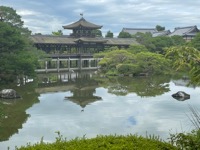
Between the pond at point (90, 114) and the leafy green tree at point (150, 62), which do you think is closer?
the pond at point (90, 114)

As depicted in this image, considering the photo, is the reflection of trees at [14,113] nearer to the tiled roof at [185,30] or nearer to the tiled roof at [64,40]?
the tiled roof at [64,40]

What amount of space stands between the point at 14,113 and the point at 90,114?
15.5ft

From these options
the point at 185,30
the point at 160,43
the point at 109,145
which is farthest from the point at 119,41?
the point at 109,145

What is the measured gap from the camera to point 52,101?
2431cm

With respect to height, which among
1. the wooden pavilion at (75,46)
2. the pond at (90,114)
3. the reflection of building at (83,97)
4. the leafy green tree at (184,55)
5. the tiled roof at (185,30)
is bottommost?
the reflection of building at (83,97)

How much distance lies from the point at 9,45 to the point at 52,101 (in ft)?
33.1

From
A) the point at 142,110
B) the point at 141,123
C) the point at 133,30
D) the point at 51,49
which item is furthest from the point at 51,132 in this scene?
the point at 133,30

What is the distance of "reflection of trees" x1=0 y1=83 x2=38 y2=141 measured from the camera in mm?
15085

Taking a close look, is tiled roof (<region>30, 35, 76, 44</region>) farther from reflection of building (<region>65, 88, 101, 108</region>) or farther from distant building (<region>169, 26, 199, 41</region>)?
distant building (<region>169, 26, 199, 41</region>)

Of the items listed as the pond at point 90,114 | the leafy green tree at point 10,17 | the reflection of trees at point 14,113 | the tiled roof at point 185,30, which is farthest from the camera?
the tiled roof at point 185,30

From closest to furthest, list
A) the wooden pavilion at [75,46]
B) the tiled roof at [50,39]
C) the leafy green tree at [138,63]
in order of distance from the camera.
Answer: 1. the leafy green tree at [138,63]
2. the tiled roof at [50,39]
3. the wooden pavilion at [75,46]

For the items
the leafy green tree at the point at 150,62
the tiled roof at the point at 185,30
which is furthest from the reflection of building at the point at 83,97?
the tiled roof at the point at 185,30

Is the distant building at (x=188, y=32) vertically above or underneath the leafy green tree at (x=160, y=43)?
above

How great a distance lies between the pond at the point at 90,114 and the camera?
49.2 feet
